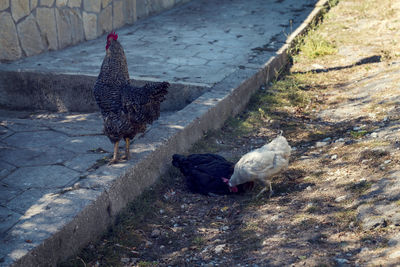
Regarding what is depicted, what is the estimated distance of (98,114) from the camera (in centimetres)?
602

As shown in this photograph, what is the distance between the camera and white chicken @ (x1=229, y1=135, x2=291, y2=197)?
395cm

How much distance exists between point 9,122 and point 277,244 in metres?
3.55

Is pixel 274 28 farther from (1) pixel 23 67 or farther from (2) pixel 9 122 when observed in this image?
(2) pixel 9 122

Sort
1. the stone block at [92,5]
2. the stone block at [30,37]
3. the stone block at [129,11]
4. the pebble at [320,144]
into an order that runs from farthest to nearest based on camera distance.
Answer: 1. the stone block at [129,11]
2. the stone block at [92,5]
3. the stone block at [30,37]
4. the pebble at [320,144]

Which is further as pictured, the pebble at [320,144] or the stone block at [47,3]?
the stone block at [47,3]

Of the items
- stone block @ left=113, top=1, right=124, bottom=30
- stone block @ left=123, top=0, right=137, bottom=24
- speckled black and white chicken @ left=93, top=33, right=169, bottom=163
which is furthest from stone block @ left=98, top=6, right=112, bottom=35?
speckled black and white chicken @ left=93, top=33, right=169, bottom=163

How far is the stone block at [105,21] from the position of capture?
875cm

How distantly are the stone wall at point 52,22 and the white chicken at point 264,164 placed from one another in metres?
4.45

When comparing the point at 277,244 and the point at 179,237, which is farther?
the point at 179,237

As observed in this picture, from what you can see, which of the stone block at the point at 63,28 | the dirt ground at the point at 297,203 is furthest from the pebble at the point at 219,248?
the stone block at the point at 63,28

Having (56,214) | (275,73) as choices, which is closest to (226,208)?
(56,214)

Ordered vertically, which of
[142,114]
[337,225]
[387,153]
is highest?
[142,114]

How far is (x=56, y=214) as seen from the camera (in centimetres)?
333

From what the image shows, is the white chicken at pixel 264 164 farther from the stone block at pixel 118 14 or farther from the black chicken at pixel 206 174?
the stone block at pixel 118 14
